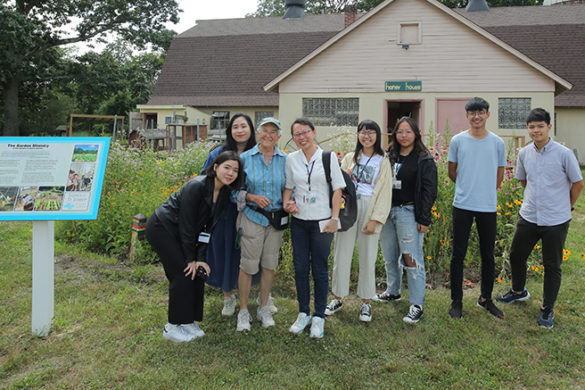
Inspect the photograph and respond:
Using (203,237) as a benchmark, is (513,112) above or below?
above

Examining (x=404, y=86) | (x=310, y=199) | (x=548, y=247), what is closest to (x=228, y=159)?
(x=310, y=199)

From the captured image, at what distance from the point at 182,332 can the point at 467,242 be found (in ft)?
8.97

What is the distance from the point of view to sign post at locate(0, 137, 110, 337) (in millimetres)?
3457

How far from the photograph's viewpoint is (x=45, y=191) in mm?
3533

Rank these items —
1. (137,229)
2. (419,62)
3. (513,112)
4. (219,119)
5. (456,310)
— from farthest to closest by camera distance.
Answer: (219,119)
(419,62)
(513,112)
(137,229)
(456,310)

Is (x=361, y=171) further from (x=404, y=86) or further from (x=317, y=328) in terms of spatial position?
(x=404, y=86)

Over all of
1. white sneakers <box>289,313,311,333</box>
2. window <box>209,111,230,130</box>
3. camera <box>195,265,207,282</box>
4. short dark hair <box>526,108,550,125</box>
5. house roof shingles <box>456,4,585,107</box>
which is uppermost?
house roof shingles <box>456,4,585,107</box>

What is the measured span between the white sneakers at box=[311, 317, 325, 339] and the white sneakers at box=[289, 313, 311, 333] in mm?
73

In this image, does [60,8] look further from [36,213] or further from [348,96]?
[36,213]

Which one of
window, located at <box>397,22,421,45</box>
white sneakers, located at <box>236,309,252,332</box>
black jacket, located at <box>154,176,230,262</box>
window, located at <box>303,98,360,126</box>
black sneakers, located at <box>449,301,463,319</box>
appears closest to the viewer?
black jacket, located at <box>154,176,230,262</box>

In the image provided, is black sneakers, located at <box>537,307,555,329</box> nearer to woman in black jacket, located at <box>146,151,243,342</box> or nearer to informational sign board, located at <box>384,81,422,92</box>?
woman in black jacket, located at <box>146,151,243,342</box>

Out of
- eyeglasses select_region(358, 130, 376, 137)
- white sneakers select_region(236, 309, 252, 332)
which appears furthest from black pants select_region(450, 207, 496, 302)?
white sneakers select_region(236, 309, 252, 332)

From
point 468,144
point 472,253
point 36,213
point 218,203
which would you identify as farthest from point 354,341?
point 36,213

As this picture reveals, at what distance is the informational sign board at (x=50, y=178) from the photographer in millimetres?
3449
